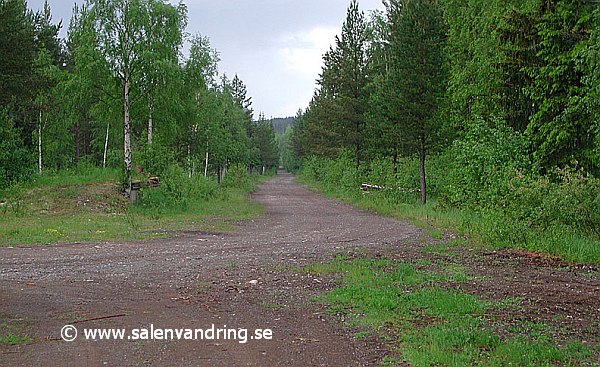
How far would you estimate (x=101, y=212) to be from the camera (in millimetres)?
22766

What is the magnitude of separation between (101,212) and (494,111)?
1462 cm

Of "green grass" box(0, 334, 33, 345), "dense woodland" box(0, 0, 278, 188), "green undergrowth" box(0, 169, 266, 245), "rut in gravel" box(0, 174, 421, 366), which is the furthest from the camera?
"dense woodland" box(0, 0, 278, 188)

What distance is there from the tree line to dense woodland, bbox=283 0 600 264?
4 centimetres

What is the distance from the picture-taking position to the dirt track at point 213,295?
20.1ft

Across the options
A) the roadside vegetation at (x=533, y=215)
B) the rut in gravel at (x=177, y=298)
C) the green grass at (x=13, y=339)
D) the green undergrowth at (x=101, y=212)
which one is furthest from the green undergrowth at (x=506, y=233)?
the green grass at (x=13, y=339)

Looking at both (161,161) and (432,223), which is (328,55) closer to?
(161,161)

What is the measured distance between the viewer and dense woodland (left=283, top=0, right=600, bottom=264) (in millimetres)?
13883

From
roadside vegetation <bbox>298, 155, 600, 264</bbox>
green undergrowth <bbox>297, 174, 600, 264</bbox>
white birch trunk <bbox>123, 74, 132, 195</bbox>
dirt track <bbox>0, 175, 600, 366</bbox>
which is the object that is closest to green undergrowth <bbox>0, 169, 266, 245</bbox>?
white birch trunk <bbox>123, 74, 132, 195</bbox>

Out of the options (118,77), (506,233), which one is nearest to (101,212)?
(118,77)

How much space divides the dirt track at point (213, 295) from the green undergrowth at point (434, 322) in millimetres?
377

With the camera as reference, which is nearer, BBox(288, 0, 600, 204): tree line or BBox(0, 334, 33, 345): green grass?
BBox(0, 334, 33, 345): green grass

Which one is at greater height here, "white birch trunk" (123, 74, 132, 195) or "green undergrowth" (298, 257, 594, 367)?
"white birch trunk" (123, 74, 132, 195)

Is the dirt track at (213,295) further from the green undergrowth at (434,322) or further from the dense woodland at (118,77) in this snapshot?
the dense woodland at (118,77)

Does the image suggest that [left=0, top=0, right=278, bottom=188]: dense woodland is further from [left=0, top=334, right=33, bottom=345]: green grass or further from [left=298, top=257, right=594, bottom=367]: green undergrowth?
[left=0, top=334, right=33, bottom=345]: green grass
